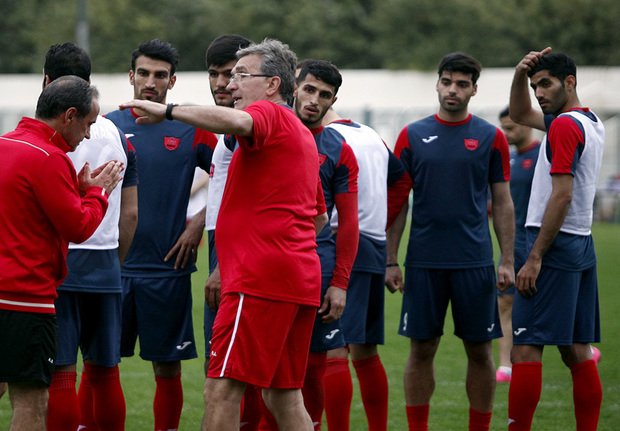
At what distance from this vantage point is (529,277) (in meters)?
5.48

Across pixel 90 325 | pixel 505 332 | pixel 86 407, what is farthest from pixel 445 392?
pixel 90 325

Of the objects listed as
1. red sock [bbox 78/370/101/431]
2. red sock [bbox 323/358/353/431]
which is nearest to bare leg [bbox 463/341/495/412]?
red sock [bbox 323/358/353/431]

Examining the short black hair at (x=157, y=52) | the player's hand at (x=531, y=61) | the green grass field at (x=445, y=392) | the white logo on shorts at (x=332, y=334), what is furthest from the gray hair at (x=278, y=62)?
the green grass field at (x=445, y=392)

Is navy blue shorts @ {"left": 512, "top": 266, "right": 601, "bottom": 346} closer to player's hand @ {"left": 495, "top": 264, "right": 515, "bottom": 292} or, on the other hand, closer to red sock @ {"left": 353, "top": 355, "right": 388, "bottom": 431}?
player's hand @ {"left": 495, "top": 264, "right": 515, "bottom": 292}

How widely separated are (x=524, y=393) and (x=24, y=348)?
292 cm

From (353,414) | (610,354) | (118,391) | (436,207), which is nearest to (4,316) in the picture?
(118,391)

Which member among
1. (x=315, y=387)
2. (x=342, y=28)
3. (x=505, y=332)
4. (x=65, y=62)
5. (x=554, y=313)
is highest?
(x=342, y=28)

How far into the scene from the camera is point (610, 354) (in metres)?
8.98

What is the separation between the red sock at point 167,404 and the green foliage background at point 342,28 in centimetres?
3402

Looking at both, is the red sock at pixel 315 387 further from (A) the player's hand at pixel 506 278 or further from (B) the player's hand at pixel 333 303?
(A) the player's hand at pixel 506 278

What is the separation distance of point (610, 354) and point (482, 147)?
402cm

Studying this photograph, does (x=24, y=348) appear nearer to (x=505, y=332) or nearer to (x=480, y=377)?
(x=480, y=377)

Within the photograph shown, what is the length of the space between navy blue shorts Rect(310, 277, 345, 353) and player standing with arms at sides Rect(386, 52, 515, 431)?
2.86ft

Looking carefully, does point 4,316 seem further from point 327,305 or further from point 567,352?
point 567,352
